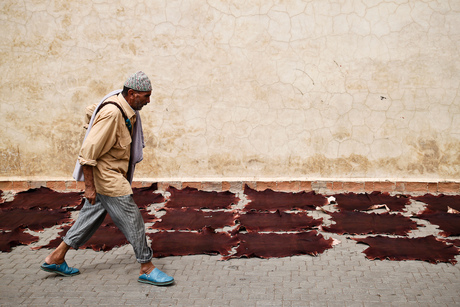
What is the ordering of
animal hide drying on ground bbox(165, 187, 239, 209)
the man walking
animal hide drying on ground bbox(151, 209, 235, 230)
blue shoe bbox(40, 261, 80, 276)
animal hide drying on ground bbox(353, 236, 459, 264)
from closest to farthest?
the man walking → blue shoe bbox(40, 261, 80, 276) → animal hide drying on ground bbox(353, 236, 459, 264) → animal hide drying on ground bbox(151, 209, 235, 230) → animal hide drying on ground bbox(165, 187, 239, 209)

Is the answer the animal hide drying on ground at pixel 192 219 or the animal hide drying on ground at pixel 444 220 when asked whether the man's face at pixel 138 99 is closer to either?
the animal hide drying on ground at pixel 192 219

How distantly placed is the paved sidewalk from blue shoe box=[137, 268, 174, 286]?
5 centimetres

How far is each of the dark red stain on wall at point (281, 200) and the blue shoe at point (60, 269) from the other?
2564 millimetres

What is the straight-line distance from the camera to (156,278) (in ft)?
15.0

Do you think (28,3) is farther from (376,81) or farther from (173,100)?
(376,81)

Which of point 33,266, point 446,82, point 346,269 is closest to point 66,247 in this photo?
point 33,266

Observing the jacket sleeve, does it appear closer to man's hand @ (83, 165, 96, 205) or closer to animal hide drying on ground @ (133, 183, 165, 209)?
man's hand @ (83, 165, 96, 205)

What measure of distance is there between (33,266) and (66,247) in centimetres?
53

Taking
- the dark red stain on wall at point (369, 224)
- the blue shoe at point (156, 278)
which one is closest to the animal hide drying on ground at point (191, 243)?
the blue shoe at point (156, 278)

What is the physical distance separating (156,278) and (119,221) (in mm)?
580

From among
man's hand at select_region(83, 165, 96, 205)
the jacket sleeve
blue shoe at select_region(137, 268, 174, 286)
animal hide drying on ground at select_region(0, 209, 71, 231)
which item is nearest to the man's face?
the jacket sleeve

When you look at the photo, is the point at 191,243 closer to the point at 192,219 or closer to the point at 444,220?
the point at 192,219

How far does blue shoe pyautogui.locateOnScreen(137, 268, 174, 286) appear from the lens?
4.56 meters

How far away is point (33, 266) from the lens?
16.6 ft
